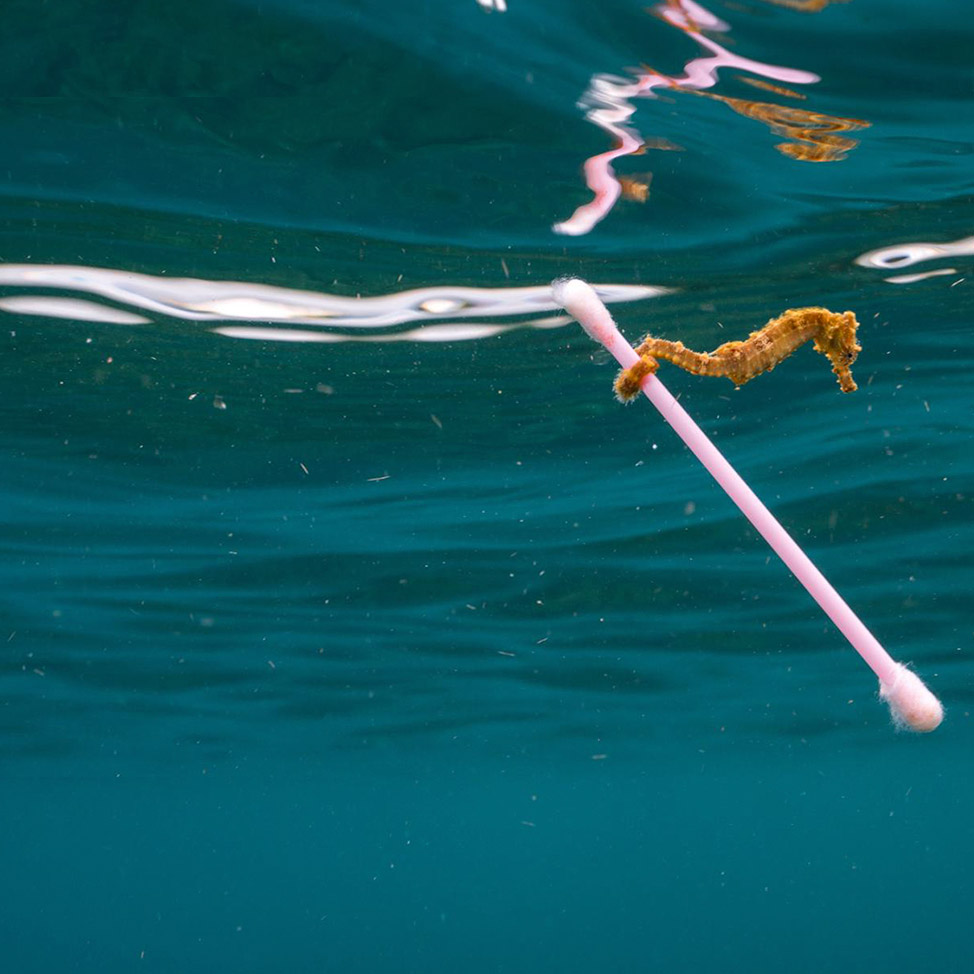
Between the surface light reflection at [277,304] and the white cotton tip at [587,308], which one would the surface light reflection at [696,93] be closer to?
the surface light reflection at [277,304]

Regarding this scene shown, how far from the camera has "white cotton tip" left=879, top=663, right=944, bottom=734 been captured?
2.31 m

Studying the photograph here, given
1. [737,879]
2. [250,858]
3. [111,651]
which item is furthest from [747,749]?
[737,879]

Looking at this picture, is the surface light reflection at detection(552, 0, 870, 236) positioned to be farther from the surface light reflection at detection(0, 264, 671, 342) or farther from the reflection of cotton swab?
the reflection of cotton swab

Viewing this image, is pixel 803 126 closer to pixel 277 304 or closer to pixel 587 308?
pixel 277 304

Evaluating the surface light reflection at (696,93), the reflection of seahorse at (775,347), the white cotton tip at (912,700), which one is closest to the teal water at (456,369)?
the surface light reflection at (696,93)

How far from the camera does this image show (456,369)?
10.4m

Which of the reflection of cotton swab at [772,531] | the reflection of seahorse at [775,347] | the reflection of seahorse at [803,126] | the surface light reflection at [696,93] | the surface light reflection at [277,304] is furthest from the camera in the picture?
the surface light reflection at [277,304]

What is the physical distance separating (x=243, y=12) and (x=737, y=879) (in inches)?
4675

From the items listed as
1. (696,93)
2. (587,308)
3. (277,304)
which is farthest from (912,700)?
(277,304)

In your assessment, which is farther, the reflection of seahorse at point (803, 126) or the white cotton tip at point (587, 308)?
the reflection of seahorse at point (803, 126)

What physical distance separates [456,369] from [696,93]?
4207 millimetres

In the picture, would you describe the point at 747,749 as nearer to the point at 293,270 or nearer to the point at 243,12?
the point at 293,270

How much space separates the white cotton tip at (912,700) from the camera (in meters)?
2.31

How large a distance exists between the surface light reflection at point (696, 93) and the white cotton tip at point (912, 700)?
193 inches
